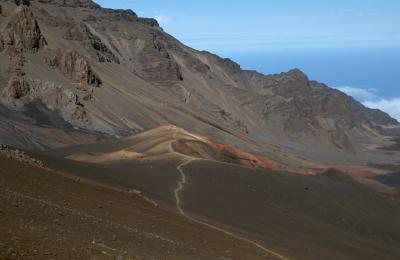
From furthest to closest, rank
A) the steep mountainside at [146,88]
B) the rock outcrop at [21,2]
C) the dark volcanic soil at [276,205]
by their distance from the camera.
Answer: the rock outcrop at [21,2]
the steep mountainside at [146,88]
the dark volcanic soil at [276,205]

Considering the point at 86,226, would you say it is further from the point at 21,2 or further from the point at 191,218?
the point at 21,2

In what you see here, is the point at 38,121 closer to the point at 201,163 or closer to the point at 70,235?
the point at 201,163

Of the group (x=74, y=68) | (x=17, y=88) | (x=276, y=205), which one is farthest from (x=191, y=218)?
(x=74, y=68)

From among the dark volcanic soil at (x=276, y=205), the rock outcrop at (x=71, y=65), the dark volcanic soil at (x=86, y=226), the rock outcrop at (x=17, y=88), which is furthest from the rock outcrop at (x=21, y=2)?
the dark volcanic soil at (x=86, y=226)

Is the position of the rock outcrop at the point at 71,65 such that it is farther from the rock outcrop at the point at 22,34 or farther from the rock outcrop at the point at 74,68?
the rock outcrop at the point at 22,34

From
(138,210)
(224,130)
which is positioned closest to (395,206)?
(138,210)

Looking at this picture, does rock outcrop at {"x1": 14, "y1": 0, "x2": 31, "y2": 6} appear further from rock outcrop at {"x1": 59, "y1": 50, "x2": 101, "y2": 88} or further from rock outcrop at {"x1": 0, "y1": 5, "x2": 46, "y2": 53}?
rock outcrop at {"x1": 59, "y1": 50, "x2": 101, "y2": 88}

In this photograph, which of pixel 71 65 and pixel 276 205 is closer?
pixel 276 205
